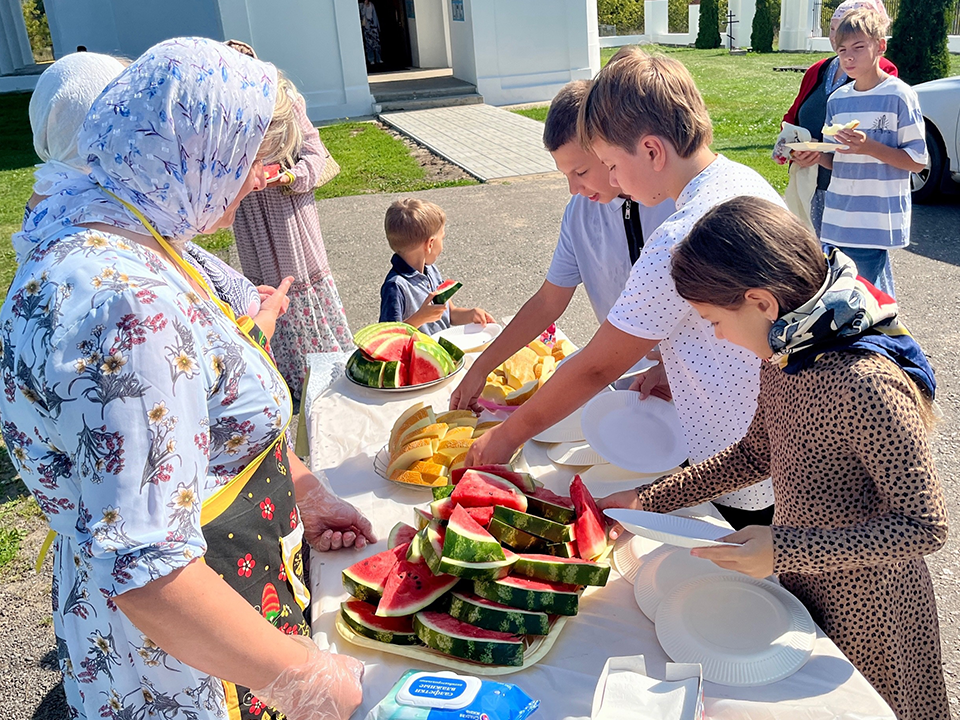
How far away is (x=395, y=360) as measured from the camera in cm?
316

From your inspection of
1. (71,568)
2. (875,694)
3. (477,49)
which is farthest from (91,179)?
(477,49)

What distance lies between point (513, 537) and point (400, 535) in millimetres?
347

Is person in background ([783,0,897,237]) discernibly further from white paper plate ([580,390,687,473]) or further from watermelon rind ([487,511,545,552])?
watermelon rind ([487,511,545,552])

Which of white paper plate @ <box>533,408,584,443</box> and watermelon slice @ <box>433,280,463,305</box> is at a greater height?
watermelon slice @ <box>433,280,463,305</box>

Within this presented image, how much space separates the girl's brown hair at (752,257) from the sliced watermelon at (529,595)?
755 millimetres

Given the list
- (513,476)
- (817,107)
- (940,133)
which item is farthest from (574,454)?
(940,133)

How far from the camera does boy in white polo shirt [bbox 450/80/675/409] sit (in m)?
2.69

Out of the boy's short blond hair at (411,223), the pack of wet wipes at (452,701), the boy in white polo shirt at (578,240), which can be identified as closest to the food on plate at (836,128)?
the boy in white polo shirt at (578,240)

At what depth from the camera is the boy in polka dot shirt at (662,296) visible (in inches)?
82.2

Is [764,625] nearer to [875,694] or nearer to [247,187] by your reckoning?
[875,694]

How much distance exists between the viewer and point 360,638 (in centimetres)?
179

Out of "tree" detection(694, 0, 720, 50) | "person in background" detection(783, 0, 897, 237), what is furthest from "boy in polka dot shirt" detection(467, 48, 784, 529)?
"tree" detection(694, 0, 720, 50)

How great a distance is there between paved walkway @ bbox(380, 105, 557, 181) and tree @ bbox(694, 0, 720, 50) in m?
15.1

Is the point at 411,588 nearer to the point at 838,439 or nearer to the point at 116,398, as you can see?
the point at 116,398
